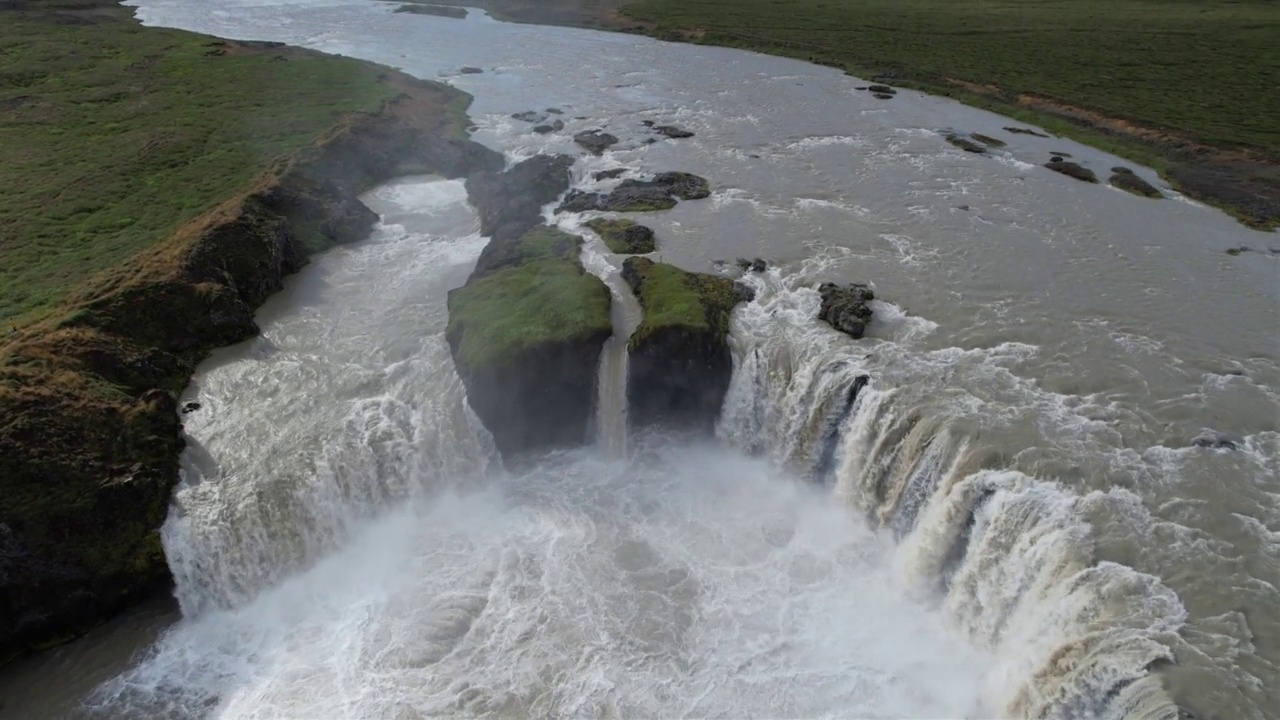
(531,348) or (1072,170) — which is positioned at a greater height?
(1072,170)

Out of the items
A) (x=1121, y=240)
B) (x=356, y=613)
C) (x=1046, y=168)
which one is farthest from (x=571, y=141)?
(x=356, y=613)

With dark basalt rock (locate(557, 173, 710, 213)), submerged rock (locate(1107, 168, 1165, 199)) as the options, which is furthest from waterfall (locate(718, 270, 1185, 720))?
submerged rock (locate(1107, 168, 1165, 199))

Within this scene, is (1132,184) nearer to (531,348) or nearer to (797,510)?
(797,510)

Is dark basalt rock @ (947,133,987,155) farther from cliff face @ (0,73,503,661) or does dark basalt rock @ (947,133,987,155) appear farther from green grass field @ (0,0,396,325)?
green grass field @ (0,0,396,325)

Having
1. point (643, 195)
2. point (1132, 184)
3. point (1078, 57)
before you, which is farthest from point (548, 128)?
point (1078, 57)

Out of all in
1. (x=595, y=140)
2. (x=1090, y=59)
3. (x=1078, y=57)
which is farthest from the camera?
(x=1078, y=57)

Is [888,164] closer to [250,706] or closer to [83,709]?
[250,706]

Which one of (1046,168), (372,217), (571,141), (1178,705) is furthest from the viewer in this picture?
(571,141)
